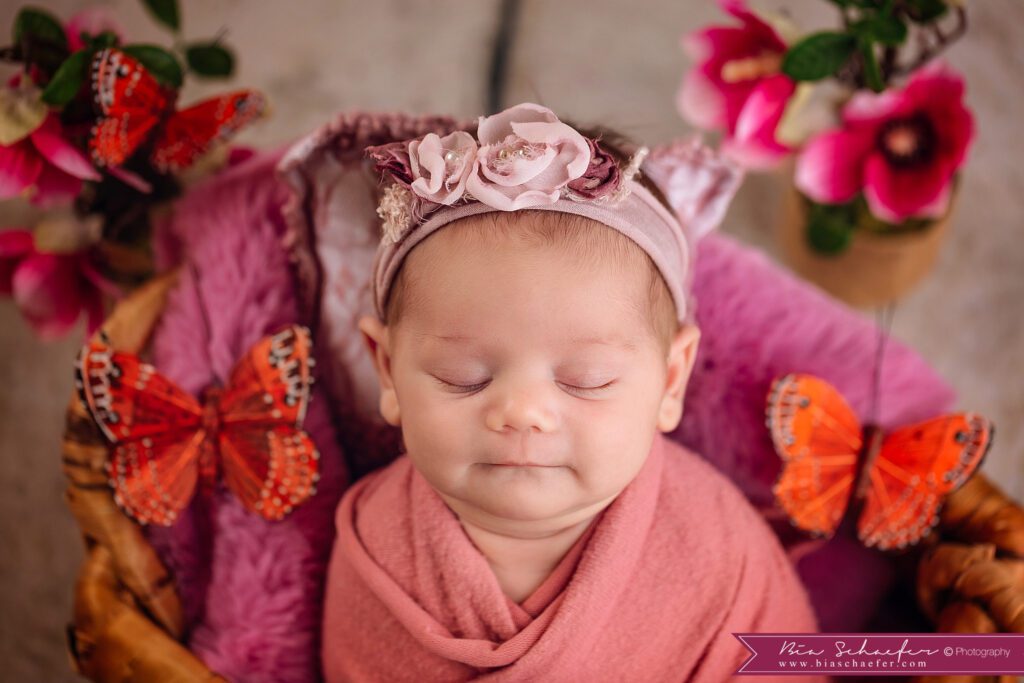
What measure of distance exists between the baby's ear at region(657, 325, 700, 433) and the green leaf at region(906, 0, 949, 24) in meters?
0.59

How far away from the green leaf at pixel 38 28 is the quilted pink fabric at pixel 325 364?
249mm

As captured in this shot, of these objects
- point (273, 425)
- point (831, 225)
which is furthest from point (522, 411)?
point (831, 225)

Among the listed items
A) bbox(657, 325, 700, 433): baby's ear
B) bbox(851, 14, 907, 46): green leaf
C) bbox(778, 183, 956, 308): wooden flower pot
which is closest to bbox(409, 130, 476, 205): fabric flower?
bbox(657, 325, 700, 433): baby's ear

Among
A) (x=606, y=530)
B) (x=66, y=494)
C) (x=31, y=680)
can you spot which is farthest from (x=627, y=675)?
(x=31, y=680)

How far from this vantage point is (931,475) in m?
1.01

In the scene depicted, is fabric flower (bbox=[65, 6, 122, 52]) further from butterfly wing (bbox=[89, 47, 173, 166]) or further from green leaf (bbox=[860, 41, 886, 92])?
green leaf (bbox=[860, 41, 886, 92])

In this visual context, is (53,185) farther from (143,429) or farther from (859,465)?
(859,465)

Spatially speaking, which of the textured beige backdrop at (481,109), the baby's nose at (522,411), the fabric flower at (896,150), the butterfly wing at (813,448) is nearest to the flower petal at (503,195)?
the baby's nose at (522,411)

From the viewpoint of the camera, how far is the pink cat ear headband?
2.55 ft

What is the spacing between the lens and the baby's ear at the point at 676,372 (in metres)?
0.95

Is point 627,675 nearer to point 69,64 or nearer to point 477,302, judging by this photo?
point 477,302

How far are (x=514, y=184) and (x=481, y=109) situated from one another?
46.7 inches

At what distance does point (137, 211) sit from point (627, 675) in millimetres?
920

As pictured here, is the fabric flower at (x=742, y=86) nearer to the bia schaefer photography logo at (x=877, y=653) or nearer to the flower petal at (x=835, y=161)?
the flower petal at (x=835, y=161)
